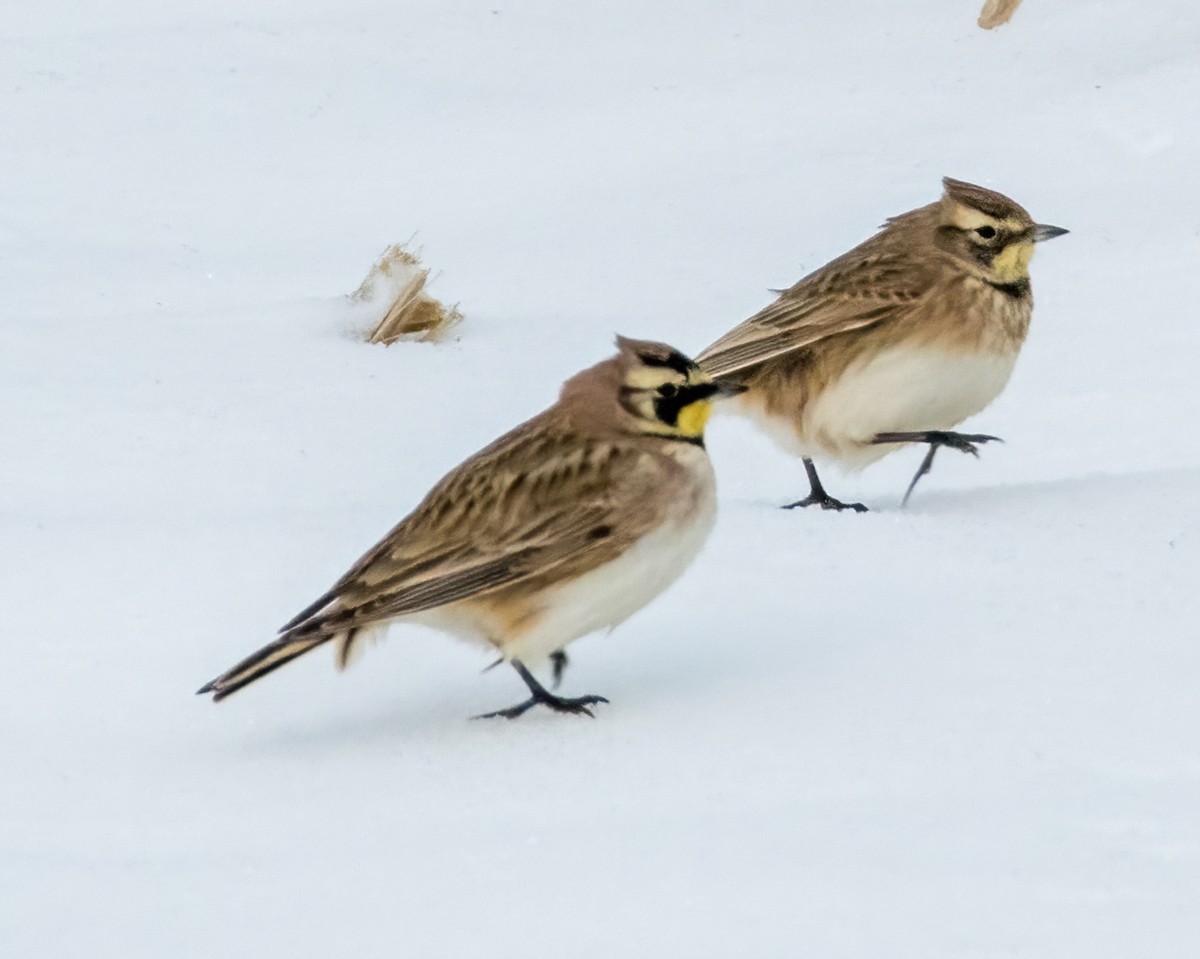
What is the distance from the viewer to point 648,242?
30.6ft

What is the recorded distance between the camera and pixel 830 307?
276 inches

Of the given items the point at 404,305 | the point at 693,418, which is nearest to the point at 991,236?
the point at 693,418

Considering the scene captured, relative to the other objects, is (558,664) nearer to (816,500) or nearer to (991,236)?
(816,500)

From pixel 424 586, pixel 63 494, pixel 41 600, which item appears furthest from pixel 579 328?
pixel 424 586

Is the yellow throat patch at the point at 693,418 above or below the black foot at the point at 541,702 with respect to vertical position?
above

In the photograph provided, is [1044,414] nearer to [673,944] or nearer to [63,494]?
[63,494]

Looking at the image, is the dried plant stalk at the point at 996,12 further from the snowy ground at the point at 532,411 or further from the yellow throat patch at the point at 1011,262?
the yellow throat patch at the point at 1011,262

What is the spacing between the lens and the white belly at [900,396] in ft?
22.4

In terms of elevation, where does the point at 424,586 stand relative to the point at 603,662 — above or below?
above

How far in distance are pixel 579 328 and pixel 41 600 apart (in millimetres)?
3121

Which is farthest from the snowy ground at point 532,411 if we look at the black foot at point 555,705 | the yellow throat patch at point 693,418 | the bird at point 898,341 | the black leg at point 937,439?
the yellow throat patch at point 693,418

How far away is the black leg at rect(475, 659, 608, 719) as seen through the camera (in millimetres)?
5039

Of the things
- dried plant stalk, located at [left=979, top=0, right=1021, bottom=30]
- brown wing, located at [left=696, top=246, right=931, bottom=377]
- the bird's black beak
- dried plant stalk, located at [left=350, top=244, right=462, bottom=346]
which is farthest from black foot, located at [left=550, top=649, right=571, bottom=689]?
dried plant stalk, located at [left=979, top=0, right=1021, bottom=30]

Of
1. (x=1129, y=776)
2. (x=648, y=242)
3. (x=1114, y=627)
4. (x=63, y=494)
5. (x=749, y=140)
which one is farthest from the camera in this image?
(x=749, y=140)
